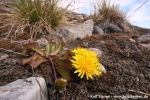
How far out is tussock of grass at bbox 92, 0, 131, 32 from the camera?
509cm

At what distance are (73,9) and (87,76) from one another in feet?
8.42

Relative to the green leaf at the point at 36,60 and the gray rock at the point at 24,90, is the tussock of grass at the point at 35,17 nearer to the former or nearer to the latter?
the green leaf at the point at 36,60

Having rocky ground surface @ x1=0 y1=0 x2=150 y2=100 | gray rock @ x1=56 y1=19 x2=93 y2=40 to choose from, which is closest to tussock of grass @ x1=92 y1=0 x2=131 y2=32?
gray rock @ x1=56 y1=19 x2=93 y2=40

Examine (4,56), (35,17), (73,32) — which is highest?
(35,17)

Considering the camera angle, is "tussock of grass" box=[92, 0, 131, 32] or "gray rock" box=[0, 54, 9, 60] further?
"tussock of grass" box=[92, 0, 131, 32]

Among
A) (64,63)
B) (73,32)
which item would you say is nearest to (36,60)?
(64,63)

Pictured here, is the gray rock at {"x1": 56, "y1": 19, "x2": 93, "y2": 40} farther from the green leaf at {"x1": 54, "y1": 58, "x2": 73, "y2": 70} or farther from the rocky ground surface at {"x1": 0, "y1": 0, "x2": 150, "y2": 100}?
the green leaf at {"x1": 54, "y1": 58, "x2": 73, "y2": 70}

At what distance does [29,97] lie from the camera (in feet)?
4.32

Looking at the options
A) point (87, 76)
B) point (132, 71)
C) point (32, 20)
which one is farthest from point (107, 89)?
point (32, 20)

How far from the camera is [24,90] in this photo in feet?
4.47

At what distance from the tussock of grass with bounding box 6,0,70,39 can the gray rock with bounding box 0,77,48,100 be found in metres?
1.68

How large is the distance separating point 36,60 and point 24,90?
0.40 metres

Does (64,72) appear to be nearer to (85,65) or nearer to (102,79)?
(85,65)

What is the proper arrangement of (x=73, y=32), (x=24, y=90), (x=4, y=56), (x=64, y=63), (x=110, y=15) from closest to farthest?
(x=24, y=90)
(x=64, y=63)
(x=4, y=56)
(x=73, y=32)
(x=110, y=15)
